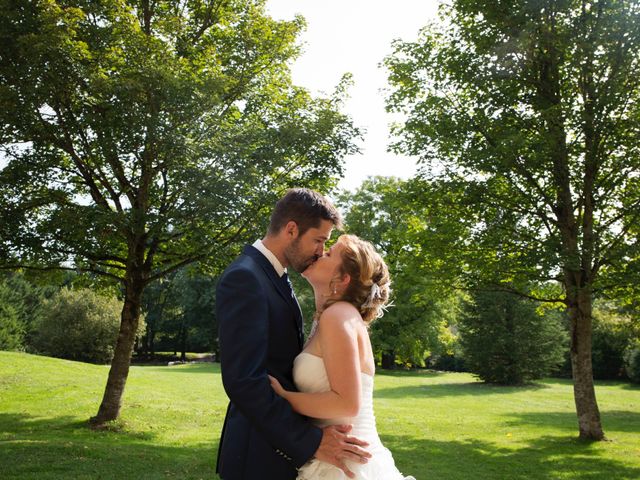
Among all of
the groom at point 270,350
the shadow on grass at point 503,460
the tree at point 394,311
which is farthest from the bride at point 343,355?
the tree at point 394,311

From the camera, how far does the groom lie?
286 centimetres

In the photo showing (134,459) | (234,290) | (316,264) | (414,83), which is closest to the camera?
(234,290)

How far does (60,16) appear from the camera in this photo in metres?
11.0

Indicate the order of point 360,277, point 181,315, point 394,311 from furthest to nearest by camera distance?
point 181,315
point 394,311
point 360,277

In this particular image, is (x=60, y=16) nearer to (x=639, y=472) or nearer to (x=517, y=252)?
(x=517, y=252)

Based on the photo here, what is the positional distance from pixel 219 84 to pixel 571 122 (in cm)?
891

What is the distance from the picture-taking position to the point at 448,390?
3097cm

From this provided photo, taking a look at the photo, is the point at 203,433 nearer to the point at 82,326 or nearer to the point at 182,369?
the point at 182,369

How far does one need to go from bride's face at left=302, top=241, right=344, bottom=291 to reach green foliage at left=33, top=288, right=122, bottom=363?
39713 mm

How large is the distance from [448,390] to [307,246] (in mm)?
29864

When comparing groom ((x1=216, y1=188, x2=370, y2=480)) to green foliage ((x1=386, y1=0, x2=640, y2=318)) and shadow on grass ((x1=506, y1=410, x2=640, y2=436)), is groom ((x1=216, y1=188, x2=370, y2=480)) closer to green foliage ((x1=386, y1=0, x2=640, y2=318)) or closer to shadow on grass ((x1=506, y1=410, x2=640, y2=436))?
green foliage ((x1=386, y1=0, x2=640, y2=318))

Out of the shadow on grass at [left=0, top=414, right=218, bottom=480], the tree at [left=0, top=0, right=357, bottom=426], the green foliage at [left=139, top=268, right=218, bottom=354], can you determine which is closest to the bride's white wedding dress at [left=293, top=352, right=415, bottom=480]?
the shadow on grass at [left=0, top=414, right=218, bottom=480]

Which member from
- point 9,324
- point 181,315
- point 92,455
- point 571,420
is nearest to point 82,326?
point 9,324

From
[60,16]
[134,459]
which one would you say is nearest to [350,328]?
[134,459]
